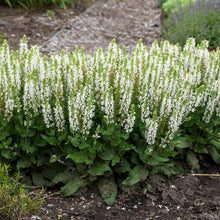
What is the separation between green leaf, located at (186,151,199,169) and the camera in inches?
148

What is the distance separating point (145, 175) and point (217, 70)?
1579 mm

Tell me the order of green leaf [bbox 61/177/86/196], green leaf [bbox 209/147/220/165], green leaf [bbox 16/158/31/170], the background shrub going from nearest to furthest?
1. green leaf [bbox 61/177/86/196]
2. green leaf [bbox 16/158/31/170]
3. green leaf [bbox 209/147/220/165]
4. the background shrub

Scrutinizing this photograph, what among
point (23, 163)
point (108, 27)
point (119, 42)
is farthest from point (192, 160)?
point (108, 27)

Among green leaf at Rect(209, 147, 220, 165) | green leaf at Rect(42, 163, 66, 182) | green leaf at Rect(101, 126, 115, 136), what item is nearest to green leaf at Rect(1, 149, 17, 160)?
green leaf at Rect(42, 163, 66, 182)

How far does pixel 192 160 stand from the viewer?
3758mm

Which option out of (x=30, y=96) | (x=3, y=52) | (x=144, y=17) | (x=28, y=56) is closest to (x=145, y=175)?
(x=30, y=96)

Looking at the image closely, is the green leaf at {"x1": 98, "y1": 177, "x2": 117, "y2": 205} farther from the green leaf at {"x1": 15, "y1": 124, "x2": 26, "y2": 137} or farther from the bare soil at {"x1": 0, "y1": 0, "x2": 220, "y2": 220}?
the green leaf at {"x1": 15, "y1": 124, "x2": 26, "y2": 137}

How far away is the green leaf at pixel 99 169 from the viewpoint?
321 centimetres

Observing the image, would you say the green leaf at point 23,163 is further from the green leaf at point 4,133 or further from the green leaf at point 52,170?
the green leaf at point 4,133

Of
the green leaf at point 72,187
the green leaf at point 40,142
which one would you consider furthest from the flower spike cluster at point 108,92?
the green leaf at point 72,187

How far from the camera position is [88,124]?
10.1 feet

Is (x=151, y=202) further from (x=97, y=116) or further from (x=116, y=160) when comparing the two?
(x=97, y=116)

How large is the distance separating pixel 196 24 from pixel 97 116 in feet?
18.5

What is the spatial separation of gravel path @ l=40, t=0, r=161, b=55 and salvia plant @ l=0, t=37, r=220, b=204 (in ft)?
13.8
